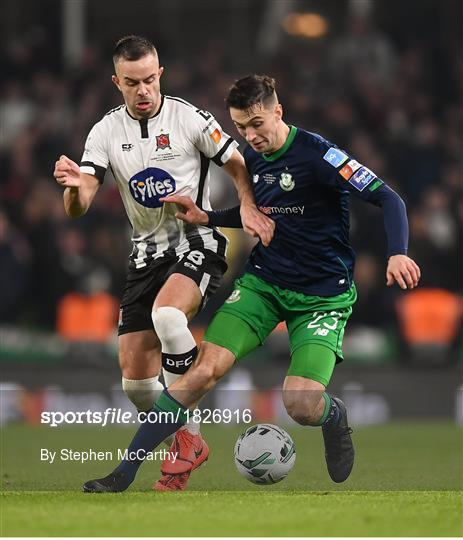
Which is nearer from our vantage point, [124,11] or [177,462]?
[177,462]

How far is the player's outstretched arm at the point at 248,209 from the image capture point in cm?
705

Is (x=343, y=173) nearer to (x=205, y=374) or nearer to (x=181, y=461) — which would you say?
(x=205, y=374)

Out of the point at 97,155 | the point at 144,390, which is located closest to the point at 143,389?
the point at 144,390

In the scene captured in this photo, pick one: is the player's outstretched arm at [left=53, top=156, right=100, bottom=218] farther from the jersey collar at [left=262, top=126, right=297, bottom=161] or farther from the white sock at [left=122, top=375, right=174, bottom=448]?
the white sock at [left=122, top=375, right=174, bottom=448]

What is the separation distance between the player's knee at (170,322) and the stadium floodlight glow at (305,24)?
1083 cm

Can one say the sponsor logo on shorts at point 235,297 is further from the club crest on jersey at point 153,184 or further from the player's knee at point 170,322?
the club crest on jersey at point 153,184

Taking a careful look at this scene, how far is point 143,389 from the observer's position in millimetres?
7574

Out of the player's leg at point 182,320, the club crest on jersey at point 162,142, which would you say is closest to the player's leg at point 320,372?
the player's leg at point 182,320

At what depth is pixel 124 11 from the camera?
56.0 feet

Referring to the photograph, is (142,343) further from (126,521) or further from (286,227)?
(126,521)

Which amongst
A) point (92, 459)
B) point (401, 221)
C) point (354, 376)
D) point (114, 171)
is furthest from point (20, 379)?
point (401, 221)

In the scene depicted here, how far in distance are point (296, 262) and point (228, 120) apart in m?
7.52

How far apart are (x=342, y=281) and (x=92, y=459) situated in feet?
6.53

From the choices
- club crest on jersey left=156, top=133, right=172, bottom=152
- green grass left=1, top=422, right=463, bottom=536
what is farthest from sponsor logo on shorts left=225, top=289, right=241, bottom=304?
green grass left=1, top=422, right=463, bottom=536
